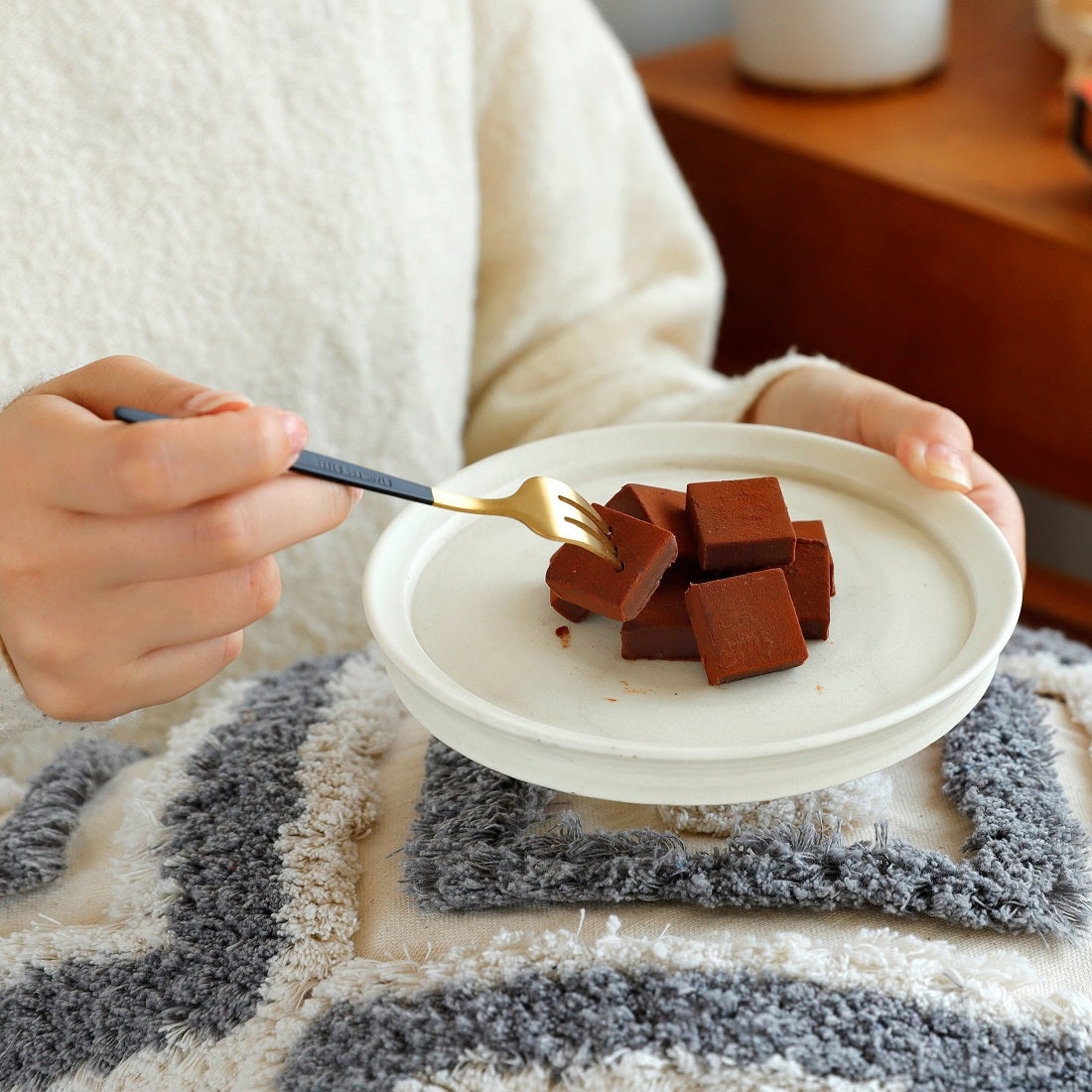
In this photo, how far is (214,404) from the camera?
0.51 m

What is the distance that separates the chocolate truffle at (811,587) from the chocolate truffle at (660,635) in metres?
0.05

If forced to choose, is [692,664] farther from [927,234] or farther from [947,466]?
[927,234]

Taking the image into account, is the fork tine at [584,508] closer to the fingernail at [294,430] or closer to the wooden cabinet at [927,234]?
the fingernail at [294,430]

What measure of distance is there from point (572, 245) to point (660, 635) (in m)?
0.63

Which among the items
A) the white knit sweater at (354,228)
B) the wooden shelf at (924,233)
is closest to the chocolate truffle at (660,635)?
the white knit sweater at (354,228)

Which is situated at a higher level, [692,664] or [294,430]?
[294,430]

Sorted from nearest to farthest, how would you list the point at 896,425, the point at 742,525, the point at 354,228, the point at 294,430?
the point at 294,430 < the point at 742,525 < the point at 896,425 < the point at 354,228

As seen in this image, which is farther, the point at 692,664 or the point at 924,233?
the point at 924,233

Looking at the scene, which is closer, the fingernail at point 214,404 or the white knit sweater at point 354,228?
the fingernail at point 214,404

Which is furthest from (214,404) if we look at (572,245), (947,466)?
(572,245)

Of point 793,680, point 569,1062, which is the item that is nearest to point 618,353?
point 793,680

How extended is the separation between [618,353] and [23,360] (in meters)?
0.52

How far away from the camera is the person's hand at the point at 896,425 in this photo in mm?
666

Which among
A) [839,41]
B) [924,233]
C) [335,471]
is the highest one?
[335,471]
